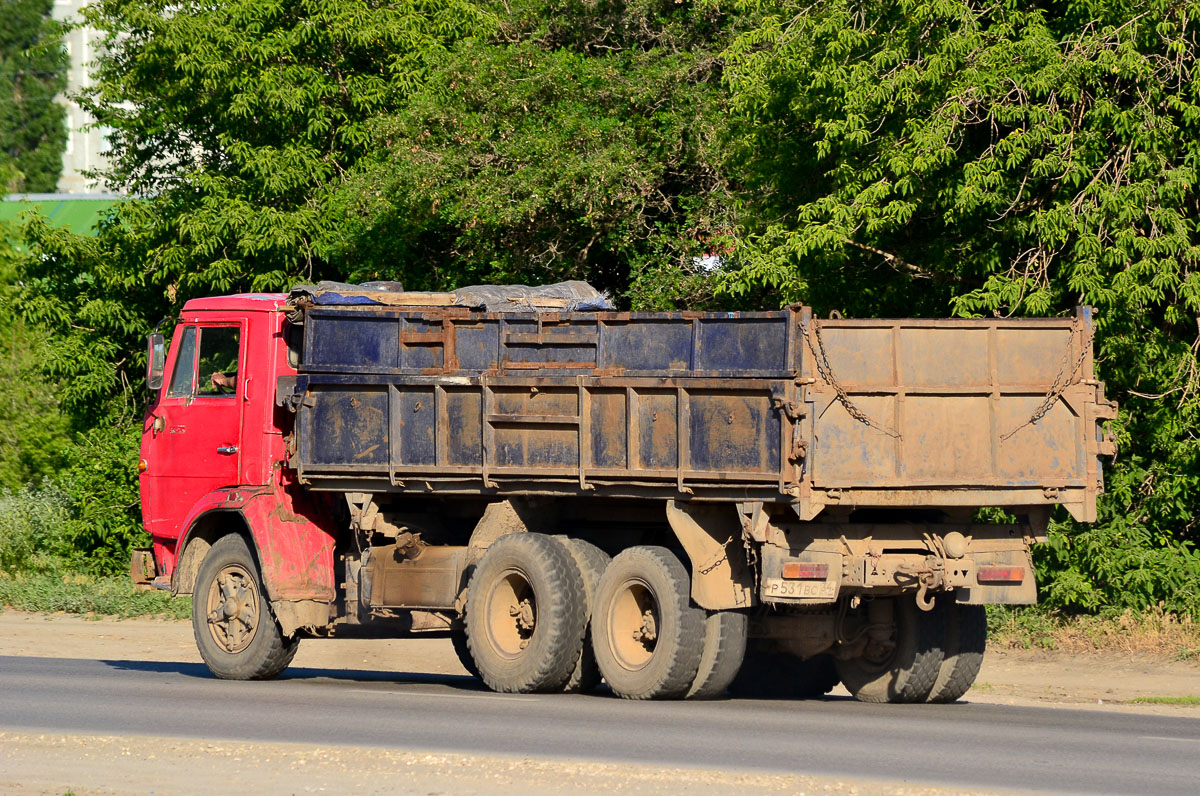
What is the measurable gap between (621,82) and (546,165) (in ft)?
5.47

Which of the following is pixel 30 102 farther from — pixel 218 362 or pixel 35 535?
pixel 218 362

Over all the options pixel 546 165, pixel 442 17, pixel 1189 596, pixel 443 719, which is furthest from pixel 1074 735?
pixel 442 17

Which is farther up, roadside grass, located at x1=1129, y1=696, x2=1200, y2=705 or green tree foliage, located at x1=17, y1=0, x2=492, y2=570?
green tree foliage, located at x1=17, y1=0, x2=492, y2=570

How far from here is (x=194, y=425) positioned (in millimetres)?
14352

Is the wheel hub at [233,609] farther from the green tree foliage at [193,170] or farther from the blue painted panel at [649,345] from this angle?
the green tree foliage at [193,170]

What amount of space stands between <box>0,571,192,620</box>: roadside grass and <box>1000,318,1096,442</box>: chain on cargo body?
13845 millimetres

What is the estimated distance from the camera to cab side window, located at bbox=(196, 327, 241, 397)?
559 inches

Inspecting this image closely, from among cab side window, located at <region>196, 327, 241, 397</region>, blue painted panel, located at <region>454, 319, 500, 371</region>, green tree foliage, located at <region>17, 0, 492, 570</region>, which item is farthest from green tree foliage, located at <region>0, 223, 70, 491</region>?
blue painted panel, located at <region>454, 319, 500, 371</region>

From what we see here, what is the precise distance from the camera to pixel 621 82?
22.4 meters

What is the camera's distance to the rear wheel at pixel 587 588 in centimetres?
1261

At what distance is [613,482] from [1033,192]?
6697 millimetres

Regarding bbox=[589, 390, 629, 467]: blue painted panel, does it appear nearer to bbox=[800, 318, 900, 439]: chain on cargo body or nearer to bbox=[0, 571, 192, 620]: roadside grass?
bbox=[800, 318, 900, 439]: chain on cargo body

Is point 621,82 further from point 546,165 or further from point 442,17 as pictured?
point 442,17

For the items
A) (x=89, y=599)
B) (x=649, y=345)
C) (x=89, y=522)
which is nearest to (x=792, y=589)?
(x=649, y=345)
